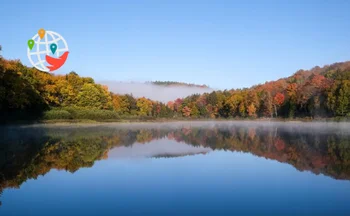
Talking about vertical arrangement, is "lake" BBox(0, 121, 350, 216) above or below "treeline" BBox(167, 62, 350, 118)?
below

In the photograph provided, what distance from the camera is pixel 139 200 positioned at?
626cm

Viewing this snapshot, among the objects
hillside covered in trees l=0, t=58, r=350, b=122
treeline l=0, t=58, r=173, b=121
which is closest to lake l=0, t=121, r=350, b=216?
treeline l=0, t=58, r=173, b=121

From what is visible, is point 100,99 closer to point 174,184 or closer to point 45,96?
point 45,96

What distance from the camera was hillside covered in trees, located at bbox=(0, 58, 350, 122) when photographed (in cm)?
3844

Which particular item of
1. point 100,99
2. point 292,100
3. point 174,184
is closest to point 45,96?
point 100,99

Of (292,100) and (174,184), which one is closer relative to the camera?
(174,184)

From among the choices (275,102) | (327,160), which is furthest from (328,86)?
(327,160)

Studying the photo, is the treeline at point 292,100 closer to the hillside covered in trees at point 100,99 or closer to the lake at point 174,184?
the hillside covered in trees at point 100,99

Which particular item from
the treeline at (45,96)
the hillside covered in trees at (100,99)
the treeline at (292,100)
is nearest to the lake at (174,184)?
Answer: the treeline at (45,96)

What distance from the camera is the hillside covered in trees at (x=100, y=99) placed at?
38438 millimetres

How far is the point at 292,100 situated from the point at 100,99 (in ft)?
127

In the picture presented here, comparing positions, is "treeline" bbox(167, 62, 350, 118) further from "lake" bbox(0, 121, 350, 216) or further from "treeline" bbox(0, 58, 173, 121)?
"lake" bbox(0, 121, 350, 216)

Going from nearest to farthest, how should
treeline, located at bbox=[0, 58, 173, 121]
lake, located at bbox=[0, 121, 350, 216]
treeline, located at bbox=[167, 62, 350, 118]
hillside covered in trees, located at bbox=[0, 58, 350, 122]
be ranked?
1. lake, located at bbox=[0, 121, 350, 216]
2. treeline, located at bbox=[0, 58, 173, 121]
3. hillside covered in trees, located at bbox=[0, 58, 350, 122]
4. treeline, located at bbox=[167, 62, 350, 118]

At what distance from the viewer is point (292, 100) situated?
71188mm
